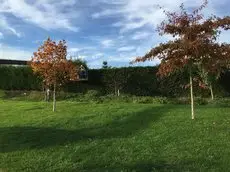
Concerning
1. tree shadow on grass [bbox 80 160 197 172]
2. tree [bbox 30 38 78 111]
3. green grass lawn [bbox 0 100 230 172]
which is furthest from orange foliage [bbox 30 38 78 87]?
tree shadow on grass [bbox 80 160 197 172]

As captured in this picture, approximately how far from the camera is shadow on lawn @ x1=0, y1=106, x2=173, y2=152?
11773mm

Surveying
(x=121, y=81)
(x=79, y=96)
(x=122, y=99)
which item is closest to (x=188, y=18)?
(x=122, y=99)

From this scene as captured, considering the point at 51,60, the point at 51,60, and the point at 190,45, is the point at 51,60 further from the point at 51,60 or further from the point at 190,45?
the point at 190,45

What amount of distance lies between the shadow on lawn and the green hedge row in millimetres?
12474

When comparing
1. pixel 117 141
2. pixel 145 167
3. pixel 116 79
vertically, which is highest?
pixel 116 79

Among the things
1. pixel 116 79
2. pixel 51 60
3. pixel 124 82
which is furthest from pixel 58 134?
pixel 116 79

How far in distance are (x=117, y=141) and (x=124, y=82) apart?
57.5 feet

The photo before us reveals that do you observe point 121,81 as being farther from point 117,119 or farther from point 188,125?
point 188,125

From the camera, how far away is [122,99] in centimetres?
2259

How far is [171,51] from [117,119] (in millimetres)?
2741

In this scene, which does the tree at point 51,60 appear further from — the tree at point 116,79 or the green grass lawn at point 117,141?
Result: the tree at point 116,79

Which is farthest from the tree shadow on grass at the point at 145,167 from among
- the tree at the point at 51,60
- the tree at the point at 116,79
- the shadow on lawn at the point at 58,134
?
the tree at the point at 116,79

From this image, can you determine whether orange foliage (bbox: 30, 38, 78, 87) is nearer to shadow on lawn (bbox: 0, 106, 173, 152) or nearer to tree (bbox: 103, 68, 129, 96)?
shadow on lawn (bbox: 0, 106, 173, 152)

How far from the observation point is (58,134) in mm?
12711
